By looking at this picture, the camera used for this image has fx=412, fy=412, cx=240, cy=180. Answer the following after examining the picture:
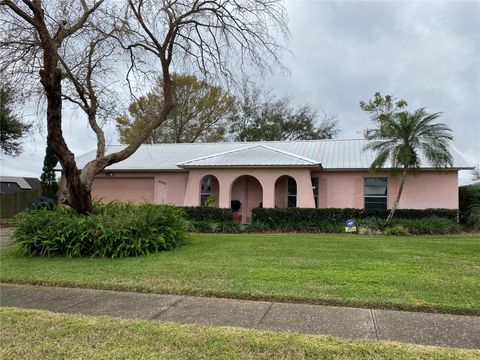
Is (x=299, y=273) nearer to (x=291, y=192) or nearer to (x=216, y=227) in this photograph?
(x=216, y=227)

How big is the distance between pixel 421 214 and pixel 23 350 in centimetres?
1533

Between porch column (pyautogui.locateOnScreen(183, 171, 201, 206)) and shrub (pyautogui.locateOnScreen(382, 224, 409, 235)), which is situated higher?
porch column (pyautogui.locateOnScreen(183, 171, 201, 206))

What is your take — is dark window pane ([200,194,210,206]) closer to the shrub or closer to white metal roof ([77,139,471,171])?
white metal roof ([77,139,471,171])

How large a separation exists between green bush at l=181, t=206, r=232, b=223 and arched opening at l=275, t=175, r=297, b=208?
3.53m

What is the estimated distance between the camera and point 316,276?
280 inches

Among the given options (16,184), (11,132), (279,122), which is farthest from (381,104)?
(16,184)

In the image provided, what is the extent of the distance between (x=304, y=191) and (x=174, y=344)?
548 inches

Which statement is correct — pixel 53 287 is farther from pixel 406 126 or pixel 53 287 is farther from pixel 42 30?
pixel 406 126

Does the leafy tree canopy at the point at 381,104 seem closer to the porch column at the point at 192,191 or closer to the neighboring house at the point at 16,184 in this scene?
the porch column at the point at 192,191

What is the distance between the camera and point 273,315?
5172mm

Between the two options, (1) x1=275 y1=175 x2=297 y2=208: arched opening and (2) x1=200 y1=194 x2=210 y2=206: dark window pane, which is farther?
(2) x1=200 y1=194 x2=210 y2=206: dark window pane

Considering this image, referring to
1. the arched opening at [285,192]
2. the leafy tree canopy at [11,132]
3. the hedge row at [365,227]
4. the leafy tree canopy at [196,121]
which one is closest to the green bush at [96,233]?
the hedge row at [365,227]

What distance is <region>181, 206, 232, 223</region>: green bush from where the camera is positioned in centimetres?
1688

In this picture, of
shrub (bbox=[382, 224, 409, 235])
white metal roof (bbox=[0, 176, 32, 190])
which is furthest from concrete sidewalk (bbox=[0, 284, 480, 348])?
white metal roof (bbox=[0, 176, 32, 190])
